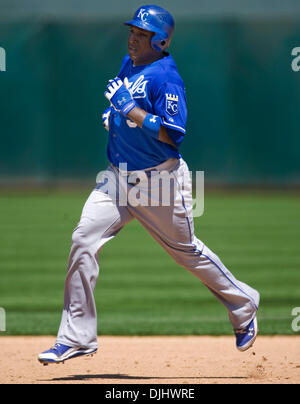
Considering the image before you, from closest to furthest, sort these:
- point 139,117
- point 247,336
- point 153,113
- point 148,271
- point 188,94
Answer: point 139,117 → point 153,113 → point 247,336 → point 148,271 → point 188,94

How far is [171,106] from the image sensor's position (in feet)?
14.1

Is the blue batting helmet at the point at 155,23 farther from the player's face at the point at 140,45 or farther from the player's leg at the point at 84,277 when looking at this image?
the player's leg at the point at 84,277

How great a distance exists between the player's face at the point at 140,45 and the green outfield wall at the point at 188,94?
12011mm

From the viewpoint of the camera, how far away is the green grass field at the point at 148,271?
6750 mm

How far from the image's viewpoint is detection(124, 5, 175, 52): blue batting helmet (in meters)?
4.44

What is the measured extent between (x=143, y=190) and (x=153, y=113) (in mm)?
434

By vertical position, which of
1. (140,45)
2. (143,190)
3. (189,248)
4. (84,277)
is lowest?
(84,277)

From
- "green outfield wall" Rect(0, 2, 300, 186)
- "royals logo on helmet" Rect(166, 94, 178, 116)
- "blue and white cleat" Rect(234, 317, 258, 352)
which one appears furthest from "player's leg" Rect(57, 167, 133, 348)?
"green outfield wall" Rect(0, 2, 300, 186)

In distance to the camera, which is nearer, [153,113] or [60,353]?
[60,353]

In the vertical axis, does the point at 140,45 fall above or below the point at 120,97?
above

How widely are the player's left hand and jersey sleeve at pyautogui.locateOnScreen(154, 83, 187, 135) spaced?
15 centimetres

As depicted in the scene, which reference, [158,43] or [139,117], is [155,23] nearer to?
[158,43]

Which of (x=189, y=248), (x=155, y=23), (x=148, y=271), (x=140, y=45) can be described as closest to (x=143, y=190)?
(x=189, y=248)

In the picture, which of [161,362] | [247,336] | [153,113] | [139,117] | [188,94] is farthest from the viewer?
[188,94]
